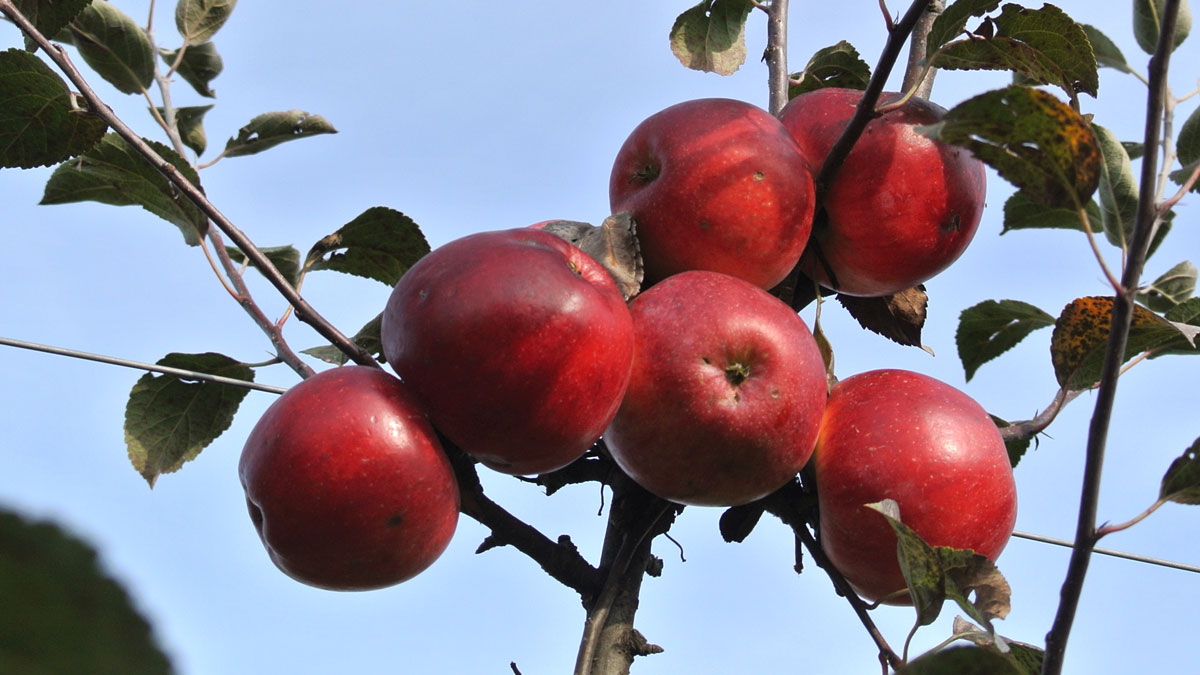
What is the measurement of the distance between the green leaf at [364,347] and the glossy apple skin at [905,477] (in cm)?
68


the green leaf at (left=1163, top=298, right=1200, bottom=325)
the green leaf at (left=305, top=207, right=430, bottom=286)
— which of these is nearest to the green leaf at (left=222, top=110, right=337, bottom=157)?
the green leaf at (left=305, top=207, right=430, bottom=286)

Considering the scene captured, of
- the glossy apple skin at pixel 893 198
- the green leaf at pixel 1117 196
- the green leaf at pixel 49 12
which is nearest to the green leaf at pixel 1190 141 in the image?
the green leaf at pixel 1117 196

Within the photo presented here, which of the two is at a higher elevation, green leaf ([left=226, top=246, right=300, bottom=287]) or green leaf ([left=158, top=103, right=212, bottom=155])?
green leaf ([left=158, top=103, right=212, bottom=155])

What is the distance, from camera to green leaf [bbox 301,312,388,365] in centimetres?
156

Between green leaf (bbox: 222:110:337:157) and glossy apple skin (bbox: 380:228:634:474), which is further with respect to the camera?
green leaf (bbox: 222:110:337:157)

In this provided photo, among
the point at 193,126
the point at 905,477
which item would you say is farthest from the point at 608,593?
the point at 193,126

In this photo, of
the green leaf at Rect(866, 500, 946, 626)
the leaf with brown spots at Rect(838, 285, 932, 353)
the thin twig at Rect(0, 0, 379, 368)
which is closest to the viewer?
the green leaf at Rect(866, 500, 946, 626)

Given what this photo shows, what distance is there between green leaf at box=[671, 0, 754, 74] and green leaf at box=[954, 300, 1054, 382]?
2.26 ft

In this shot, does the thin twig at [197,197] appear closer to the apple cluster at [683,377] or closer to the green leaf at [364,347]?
the apple cluster at [683,377]

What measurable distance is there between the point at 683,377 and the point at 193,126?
1.22m

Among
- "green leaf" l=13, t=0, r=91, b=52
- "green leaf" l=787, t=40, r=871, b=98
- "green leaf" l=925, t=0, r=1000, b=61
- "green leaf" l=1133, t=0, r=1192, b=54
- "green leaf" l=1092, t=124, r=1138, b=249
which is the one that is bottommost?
"green leaf" l=13, t=0, r=91, b=52

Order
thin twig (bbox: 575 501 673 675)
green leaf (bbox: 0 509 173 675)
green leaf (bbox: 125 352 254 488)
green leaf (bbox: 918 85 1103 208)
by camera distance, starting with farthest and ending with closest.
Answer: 1. green leaf (bbox: 125 352 254 488)
2. thin twig (bbox: 575 501 673 675)
3. green leaf (bbox: 918 85 1103 208)
4. green leaf (bbox: 0 509 173 675)

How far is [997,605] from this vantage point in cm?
118

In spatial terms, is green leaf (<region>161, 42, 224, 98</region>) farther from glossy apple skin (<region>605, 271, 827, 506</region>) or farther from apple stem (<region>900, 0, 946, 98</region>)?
apple stem (<region>900, 0, 946, 98</region>)
